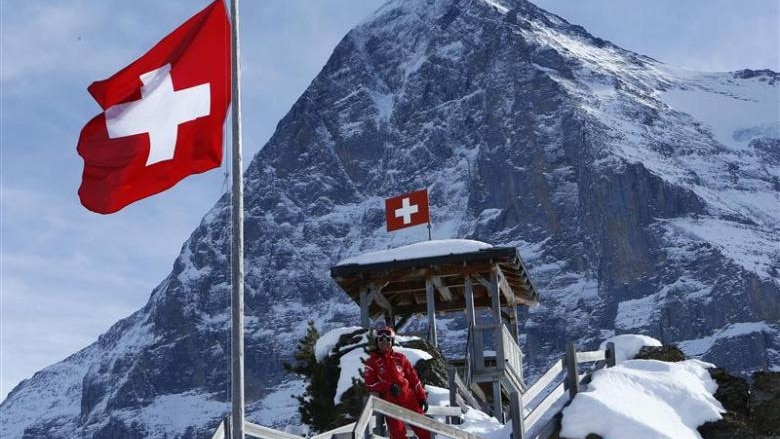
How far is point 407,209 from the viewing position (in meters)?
28.1

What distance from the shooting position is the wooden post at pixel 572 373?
12766 mm

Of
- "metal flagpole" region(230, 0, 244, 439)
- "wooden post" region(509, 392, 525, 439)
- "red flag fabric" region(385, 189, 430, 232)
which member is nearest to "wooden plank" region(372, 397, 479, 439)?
"wooden post" region(509, 392, 525, 439)

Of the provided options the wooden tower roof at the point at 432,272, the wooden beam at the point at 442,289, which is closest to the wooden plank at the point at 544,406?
the wooden tower roof at the point at 432,272

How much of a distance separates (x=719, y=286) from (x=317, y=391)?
188 meters

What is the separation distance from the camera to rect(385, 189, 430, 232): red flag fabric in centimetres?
2754

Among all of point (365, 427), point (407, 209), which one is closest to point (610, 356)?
point (365, 427)

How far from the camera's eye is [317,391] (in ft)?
64.6

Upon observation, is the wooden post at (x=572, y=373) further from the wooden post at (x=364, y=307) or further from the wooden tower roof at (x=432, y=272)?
the wooden post at (x=364, y=307)

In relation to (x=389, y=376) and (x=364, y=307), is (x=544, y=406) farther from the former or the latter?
(x=364, y=307)

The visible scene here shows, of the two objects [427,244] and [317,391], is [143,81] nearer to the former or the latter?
[317,391]

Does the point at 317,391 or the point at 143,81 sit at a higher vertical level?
the point at 143,81

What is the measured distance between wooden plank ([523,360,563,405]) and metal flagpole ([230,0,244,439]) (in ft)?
14.2

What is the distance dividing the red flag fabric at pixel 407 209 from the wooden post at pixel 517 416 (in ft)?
51.6

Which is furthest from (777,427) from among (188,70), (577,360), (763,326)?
(763,326)
